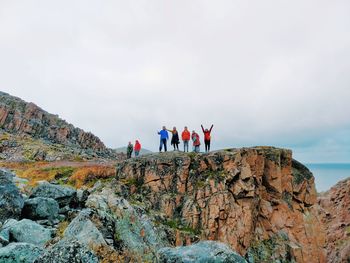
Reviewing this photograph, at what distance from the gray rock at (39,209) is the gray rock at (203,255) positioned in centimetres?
748

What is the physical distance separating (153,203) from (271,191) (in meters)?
17.5

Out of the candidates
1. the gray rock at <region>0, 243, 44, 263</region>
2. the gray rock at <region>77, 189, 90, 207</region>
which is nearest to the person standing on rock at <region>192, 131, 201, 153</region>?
the gray rock at <region>77, 189, 90, 207</region>

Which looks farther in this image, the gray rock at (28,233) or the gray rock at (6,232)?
the gray rock at (28,233)

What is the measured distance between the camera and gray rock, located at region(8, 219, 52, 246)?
13734mm

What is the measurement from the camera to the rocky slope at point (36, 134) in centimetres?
8606

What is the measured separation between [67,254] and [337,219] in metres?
102

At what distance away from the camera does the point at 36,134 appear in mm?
106938

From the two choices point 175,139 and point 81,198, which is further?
point 175,139

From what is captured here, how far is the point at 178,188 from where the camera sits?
1737 inches

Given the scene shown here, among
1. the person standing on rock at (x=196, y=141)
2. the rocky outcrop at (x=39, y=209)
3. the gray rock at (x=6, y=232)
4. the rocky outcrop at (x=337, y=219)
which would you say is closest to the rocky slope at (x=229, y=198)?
the person standing on rock at (x=196, y=141)

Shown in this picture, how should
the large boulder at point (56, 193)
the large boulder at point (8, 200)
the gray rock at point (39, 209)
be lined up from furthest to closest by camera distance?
the large boulder at point (56, 193), the gray rock at point (39, 209), the large boulder at point (8, 200)

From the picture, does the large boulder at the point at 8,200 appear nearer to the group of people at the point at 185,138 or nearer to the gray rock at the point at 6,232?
the gray rock at the point at 6,232

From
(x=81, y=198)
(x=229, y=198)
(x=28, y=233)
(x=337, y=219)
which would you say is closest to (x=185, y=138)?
(x=229, y=198)

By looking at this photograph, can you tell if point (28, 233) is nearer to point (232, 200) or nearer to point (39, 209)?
point (39, 209)
